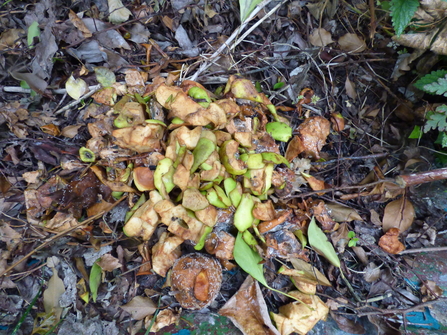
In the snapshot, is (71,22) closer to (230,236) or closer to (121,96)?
(121,96)

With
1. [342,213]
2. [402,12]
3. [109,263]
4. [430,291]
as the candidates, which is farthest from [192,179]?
[430,291]

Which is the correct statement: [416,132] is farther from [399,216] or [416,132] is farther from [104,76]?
[104,76]

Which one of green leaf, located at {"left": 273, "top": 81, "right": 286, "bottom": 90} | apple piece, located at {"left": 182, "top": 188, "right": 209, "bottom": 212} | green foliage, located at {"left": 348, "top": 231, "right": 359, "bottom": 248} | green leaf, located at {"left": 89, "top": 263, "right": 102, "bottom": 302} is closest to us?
apple piece, located at {"left": 182, "top": 188, "right": 209, "bottom": 212}

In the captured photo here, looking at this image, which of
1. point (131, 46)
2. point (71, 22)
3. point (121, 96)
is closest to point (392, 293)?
point (121, 96)

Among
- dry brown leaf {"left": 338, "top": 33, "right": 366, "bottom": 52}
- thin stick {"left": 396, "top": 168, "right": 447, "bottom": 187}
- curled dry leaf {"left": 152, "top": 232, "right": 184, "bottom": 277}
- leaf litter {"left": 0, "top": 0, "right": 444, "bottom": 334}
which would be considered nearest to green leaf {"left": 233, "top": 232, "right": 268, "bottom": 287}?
leaf litter {"left": 0, "top": 0, "right": 444, "bottom": 334}

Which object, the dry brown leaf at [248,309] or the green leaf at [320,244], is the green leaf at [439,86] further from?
the dry brown leaf at [248,309]

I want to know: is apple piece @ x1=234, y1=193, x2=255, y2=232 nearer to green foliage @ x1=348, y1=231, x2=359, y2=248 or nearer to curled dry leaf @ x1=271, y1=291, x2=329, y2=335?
curled dry leaf @ x1=271, y1=291, x2=329, y2=335

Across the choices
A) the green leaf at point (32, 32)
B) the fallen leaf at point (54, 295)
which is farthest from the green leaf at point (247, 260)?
the green leaf at point (32, 32)
